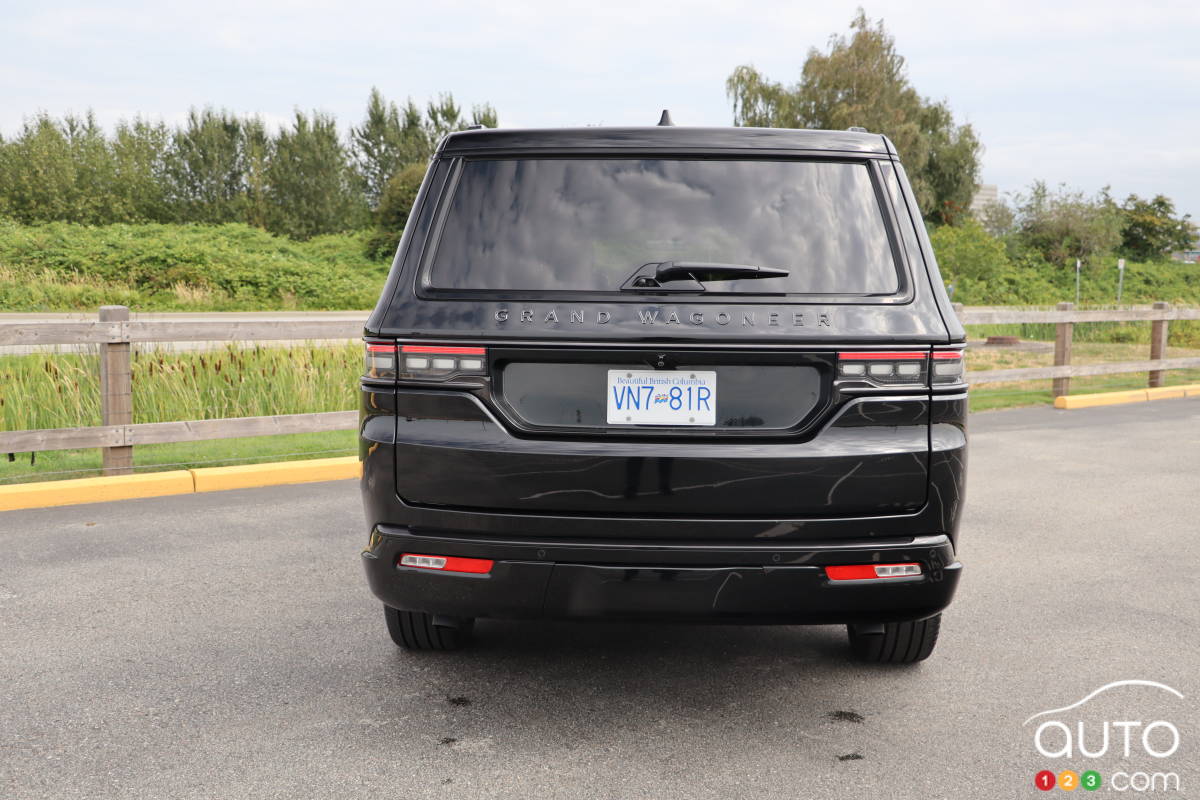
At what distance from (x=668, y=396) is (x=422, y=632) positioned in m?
1.51

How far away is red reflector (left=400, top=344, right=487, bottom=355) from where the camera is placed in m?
3.15

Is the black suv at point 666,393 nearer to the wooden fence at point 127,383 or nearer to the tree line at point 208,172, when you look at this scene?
the wooden fence at point 127,383

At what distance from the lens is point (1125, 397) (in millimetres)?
13664

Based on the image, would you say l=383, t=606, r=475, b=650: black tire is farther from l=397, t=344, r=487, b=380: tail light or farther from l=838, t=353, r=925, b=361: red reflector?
l=838, t=353, r=925, b=361: red reflector

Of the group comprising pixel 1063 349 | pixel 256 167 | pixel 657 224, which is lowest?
pixel 1063 349

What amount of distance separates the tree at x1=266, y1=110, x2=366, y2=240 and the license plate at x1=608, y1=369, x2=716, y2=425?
42.8m

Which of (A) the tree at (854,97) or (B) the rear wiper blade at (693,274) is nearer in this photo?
(B) the rear wiper blade at (693,274)

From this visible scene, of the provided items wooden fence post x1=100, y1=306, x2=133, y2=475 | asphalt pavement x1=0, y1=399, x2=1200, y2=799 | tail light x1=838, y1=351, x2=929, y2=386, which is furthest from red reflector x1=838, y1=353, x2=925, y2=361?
wooden fence post x1=100, y1=306, x2=133, y2=475

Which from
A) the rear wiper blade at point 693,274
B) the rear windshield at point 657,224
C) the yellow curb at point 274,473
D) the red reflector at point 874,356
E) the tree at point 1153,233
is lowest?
the yellow curb at point 274,473

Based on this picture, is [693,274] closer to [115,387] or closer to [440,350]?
[440,350]

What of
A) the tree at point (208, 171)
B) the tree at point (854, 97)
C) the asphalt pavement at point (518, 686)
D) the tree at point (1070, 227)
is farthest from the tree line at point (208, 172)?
the asphalt pavement at point (518, 686)

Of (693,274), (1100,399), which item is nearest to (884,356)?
(693,274)

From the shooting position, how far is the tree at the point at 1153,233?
49438 mm

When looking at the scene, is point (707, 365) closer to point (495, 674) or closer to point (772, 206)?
point (772, 206)
